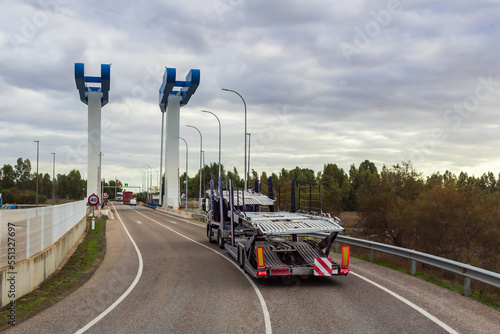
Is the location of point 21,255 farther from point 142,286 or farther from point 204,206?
point 204,206

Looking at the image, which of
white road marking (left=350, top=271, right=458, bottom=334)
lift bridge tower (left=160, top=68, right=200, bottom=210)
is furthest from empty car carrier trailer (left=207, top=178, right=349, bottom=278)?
lift bridge tower (left=160, top=68, right=200, bottom=210)

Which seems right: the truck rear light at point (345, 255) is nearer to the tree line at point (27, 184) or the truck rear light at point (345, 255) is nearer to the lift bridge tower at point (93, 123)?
the lift bridge tower at point (93, 123)

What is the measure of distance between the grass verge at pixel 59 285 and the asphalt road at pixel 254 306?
296 millimetres

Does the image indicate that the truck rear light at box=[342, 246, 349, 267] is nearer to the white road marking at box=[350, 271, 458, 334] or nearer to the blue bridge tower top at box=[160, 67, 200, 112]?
the white road marking at box=[350, 271, 458, 334]

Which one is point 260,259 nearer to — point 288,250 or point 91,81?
point 288,250

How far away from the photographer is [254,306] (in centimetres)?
911

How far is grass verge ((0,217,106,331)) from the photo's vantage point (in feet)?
28.4

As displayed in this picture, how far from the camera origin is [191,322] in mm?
7824

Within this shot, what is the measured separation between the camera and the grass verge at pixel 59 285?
28.4 ft

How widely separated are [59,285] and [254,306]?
5.58 metres

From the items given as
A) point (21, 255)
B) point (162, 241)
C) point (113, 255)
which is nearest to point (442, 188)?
point (162, 241)

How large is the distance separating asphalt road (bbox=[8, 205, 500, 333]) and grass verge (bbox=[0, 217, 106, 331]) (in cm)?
30

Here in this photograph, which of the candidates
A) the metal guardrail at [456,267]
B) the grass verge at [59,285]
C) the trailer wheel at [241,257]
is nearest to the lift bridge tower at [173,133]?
the grass verge at [59,285]

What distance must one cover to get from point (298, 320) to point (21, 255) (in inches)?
251
